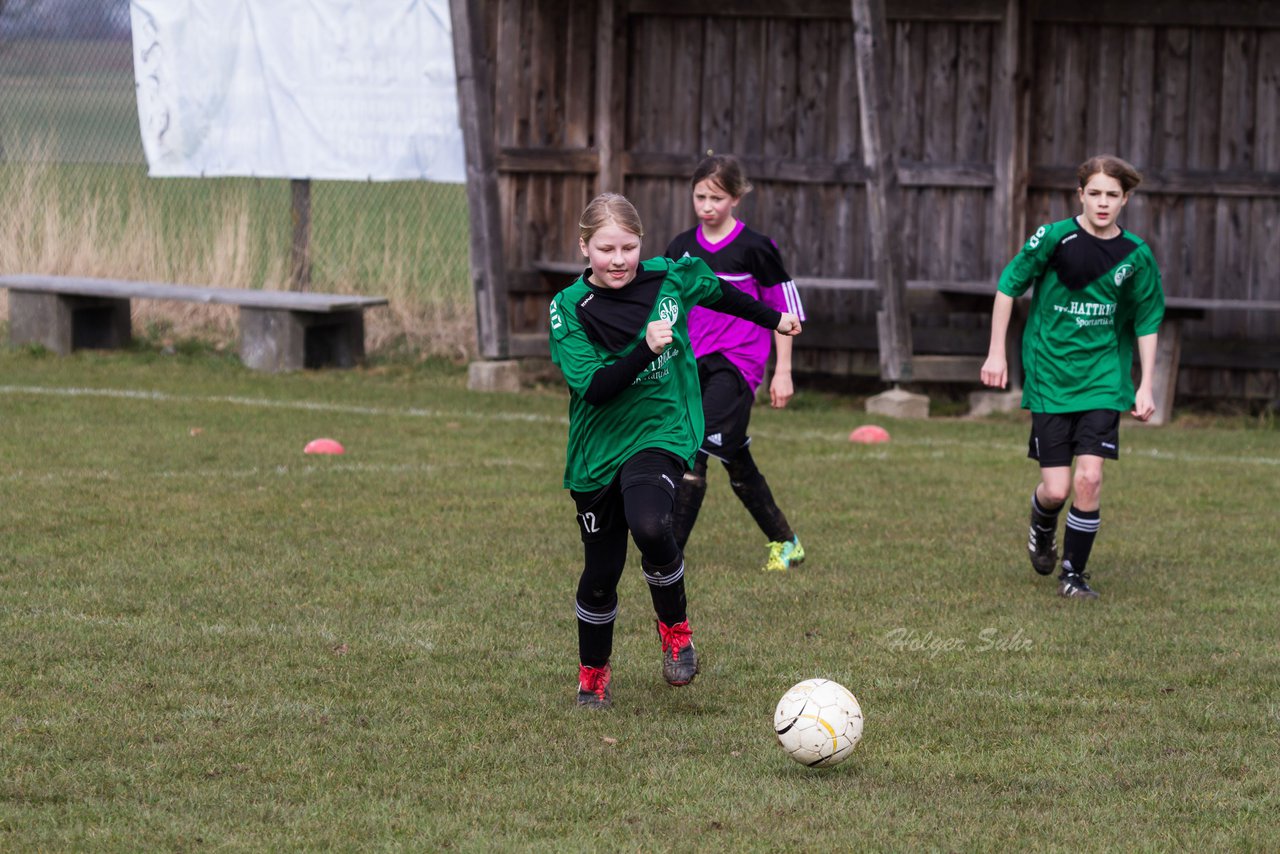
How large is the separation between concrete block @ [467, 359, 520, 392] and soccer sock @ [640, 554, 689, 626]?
341 inches

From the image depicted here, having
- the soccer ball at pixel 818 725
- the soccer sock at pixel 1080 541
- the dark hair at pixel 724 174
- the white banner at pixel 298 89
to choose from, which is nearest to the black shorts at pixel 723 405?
the dark hair at pixel 724 174

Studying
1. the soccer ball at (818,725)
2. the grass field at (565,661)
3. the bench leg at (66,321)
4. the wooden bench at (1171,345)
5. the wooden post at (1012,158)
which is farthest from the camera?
the bench leg at (66,321)

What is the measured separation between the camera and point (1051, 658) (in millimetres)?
6164

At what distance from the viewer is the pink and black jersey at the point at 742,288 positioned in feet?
24.7

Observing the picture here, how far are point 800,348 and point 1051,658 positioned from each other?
8996 mm

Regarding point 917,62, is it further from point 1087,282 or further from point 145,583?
point 145,583

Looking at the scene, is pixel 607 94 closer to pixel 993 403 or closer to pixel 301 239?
pixel 301 239

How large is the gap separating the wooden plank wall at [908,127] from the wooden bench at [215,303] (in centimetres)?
148

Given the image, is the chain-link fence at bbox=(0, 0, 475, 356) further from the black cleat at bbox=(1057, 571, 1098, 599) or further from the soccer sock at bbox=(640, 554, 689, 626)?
the soccer sock at bbox=(640, 554, 689, 626)

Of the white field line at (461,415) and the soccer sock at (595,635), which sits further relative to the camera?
the white field line at (461,415)

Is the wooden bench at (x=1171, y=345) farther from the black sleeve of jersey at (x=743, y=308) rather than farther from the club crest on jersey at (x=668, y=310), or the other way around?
the club crest on jersey at (x=668, y=310)

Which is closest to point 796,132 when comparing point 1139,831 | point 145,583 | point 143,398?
point 143,398


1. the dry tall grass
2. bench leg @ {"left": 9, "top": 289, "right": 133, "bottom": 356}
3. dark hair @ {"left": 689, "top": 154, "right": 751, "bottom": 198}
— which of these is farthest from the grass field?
the dry tall grass

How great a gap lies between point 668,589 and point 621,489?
1.19 ft
